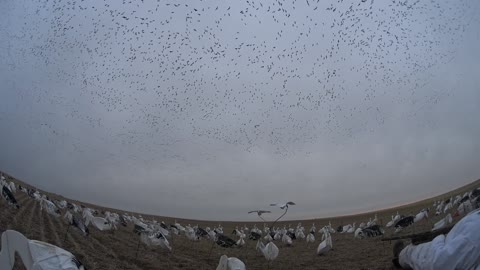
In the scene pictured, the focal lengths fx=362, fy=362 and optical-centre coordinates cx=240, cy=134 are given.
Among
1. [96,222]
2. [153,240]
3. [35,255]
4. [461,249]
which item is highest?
[461,249]

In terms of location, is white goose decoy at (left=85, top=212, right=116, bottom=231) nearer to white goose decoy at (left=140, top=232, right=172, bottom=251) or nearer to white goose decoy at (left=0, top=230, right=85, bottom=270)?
white goose decoy at (left=140, top=232, right=172, bottom=251)

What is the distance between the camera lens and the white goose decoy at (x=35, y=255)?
3.78m

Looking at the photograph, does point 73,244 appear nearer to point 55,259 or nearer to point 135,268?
point 135,268

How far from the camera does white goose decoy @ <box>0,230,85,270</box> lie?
12.4 ft

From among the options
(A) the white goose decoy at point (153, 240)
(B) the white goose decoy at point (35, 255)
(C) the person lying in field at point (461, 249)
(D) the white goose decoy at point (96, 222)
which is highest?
(C) the person lying in field at point (461, 249)

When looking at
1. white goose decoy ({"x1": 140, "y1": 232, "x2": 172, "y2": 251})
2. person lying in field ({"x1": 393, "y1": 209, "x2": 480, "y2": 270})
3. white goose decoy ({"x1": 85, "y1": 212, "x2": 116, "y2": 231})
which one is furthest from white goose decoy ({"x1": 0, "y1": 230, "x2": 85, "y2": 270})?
white goose decoy ({"x1": 85, "y1": 212, "x2": 116, "y2": 231})

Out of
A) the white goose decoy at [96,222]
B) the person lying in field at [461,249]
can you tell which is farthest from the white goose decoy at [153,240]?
the person lying in field at [461,249]

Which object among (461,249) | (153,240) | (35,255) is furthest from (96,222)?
(461,249)

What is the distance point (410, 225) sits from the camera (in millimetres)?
15469

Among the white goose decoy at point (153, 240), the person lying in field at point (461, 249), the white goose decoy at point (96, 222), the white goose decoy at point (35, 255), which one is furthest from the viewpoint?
the white goose decoy at point (96, 222)

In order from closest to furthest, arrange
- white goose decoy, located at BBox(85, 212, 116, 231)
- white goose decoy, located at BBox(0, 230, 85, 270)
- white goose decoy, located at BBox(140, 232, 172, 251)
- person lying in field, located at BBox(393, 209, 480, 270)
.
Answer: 1. person lying in field, located at BBox(393, 209, 480, 270)
2. white goose decoy, located at BBox(0, 230, 85, 270)
3. white goose decoy, located at BBox(140, 232, 172, 251)
4. white goose decoy, located at BBox(85, 212, 116, 231)

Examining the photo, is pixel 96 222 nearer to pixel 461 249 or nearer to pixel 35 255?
pixel 35 255

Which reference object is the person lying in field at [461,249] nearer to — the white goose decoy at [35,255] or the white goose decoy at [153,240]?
the white goose decoy at [35,255]

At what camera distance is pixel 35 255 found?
389 cm
